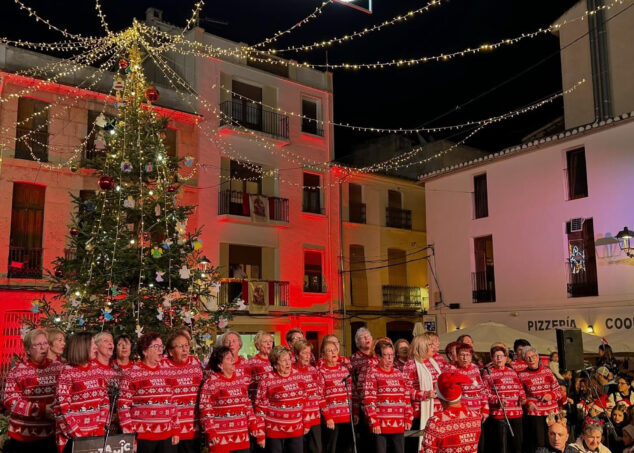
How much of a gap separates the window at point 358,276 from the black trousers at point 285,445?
1983 cm

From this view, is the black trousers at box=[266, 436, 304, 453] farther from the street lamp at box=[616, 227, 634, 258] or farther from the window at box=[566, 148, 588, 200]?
the window at box=[566, 148, 588, 200]

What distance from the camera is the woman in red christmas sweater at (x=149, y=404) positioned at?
6.96m

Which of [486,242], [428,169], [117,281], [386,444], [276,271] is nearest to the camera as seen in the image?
[386,444]

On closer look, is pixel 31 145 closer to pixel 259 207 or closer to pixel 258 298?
pixel 259 207

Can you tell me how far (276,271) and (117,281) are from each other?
1400 centimetres

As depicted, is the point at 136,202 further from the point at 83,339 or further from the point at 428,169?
the point at 428,169

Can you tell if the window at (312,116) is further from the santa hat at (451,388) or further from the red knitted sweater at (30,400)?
the santa hat at (451,388)

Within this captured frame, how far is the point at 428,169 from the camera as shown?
106 feet

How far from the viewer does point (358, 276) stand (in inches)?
1102

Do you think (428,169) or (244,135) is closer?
(244,135)

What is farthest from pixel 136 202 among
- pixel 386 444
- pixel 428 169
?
pixel 428 169

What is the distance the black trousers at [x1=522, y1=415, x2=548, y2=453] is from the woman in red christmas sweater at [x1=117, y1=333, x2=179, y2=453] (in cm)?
537

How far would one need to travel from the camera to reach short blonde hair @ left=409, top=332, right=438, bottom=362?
29.9ft

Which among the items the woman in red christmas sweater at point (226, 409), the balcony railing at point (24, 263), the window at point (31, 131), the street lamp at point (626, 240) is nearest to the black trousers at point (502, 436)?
the woman in red christmas sweater at point (226, 409)
